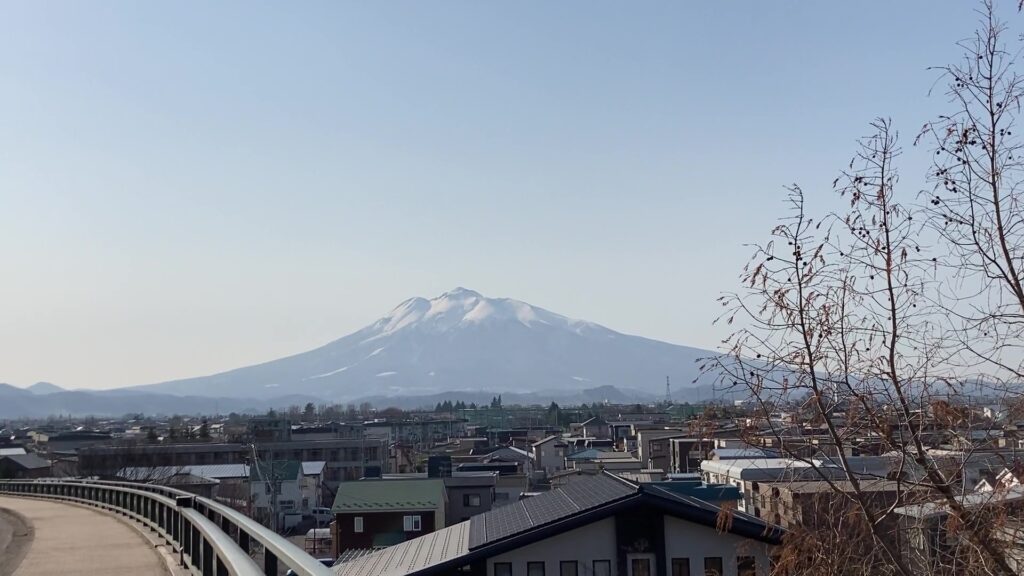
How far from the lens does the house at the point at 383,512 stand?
1303 inches

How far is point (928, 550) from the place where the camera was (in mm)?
5926

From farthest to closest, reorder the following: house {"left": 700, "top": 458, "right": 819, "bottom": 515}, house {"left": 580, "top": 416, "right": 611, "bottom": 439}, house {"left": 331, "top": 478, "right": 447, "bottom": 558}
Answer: house {"left": 580, "top": 416, "right": 611, "bottom": 439} < house {"left": 331, "top": 478, "right": 447, "bottom": 558} < house {"left": 700, "top": 458, "right": 819, "bottom": 515}

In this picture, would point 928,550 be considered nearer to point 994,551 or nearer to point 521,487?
point 994,551

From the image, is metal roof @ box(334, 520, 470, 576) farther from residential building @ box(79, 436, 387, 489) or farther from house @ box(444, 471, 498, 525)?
residential building @ box(79, 436, 387, 489)

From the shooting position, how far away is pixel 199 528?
7.57m

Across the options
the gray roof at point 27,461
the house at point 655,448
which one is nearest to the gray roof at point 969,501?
the house at point 655,448

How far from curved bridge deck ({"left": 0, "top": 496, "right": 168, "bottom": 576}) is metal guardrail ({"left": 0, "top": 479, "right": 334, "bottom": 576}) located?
1.06 feet

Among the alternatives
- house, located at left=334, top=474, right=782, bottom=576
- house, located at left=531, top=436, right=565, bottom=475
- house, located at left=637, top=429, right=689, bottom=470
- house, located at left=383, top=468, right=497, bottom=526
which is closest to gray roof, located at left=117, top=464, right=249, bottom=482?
house, located at left=383, top=468, right=497, bottom=526

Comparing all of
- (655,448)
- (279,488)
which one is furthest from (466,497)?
(655,448)

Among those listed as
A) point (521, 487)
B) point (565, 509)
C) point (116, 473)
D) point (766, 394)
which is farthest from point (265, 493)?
point (766, 394)

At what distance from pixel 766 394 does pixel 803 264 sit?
856 mm

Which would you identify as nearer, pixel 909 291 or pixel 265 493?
pixel 909 291

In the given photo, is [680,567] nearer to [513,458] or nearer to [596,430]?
[513,458]

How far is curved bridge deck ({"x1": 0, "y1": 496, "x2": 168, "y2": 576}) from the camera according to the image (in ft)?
33.0
